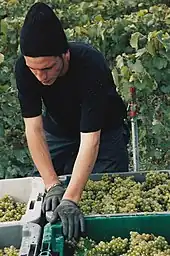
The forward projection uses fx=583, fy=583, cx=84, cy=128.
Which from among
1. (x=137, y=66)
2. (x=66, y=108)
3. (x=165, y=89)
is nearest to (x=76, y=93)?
A: (x=66, y=108)

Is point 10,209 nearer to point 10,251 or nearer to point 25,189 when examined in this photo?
point 25,189

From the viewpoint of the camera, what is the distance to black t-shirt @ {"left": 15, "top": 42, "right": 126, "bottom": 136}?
2896 millimetres

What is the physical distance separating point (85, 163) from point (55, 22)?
702 mm

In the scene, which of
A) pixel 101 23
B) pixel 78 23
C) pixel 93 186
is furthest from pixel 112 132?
pixel 78 23

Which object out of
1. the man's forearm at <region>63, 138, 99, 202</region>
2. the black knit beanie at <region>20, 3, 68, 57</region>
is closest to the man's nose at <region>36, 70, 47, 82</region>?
the black knit beanie at <region>20, 3, 68, 57</region>

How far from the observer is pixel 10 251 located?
266 centimetres

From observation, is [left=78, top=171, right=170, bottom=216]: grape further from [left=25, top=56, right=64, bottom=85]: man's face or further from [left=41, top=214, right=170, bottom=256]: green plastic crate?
[left=25, top=56, right=64, bottom=85]: man's face

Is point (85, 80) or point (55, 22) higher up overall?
point (55, 22)

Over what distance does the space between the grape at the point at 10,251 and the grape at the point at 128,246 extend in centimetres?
26

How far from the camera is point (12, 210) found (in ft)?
10.1

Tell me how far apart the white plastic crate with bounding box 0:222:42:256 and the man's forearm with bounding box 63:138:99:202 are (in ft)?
0.79

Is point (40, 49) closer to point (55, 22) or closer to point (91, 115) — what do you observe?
point (55, 22)

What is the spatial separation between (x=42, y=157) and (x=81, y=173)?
0.37 meters

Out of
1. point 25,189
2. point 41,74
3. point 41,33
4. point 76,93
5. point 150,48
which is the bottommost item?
point 25,189
